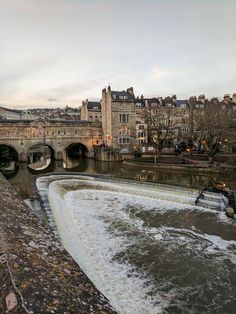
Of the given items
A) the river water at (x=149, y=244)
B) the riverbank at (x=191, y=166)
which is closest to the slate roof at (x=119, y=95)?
the riverbank at (x=191, y=166)

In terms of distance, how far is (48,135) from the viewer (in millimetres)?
52562

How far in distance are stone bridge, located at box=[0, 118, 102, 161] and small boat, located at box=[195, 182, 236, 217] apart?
37.3 meters

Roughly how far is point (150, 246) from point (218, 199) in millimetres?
8545

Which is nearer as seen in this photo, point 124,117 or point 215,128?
point 215,128

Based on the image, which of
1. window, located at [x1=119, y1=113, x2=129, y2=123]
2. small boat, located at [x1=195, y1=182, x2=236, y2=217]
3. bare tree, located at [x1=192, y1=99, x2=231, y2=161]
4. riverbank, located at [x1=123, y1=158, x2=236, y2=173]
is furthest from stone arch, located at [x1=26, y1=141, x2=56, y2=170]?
small boat, located at [x1=195, y1=182, x2=236, y2=217]

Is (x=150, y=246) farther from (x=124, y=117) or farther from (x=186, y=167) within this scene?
(x=124, y=117)

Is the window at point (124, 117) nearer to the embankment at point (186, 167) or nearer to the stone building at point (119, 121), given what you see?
the stone building at point (119, 121)

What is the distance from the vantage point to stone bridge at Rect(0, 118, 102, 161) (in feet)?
163

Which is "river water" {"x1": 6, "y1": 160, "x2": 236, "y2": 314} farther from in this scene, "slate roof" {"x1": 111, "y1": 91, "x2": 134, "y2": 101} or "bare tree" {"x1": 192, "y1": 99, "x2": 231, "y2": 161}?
"slate roof" {"x1": 111, "y1": 91, "x2": 134, "y2": 101}

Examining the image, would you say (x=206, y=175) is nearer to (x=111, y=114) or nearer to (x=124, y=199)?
(x=124, y=199)

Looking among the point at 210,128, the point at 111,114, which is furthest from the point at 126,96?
the point at 210,128

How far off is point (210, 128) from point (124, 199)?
2298 cm

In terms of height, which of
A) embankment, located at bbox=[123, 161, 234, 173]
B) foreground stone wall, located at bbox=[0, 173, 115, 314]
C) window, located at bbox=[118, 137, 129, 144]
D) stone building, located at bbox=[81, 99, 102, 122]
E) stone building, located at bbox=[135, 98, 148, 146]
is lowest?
embankment, located at bbox=[123, 161, 234, 173]

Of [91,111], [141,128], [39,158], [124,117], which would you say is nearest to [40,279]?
[124,117]
